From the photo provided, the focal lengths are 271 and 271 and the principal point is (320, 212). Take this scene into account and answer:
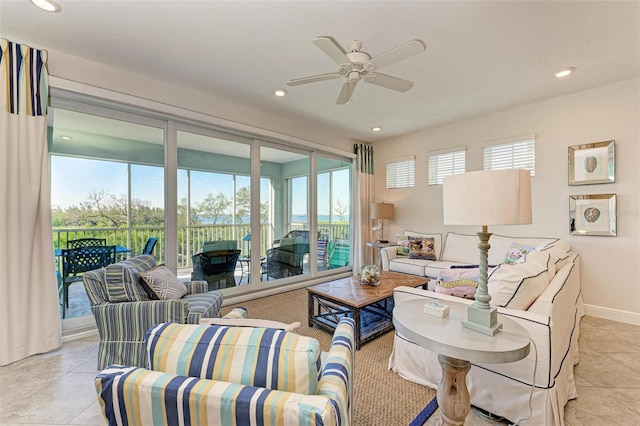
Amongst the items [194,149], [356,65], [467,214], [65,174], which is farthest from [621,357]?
[65,174]

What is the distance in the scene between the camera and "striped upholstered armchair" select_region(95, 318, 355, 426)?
0.68m

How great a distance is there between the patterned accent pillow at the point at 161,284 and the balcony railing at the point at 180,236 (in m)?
0.94

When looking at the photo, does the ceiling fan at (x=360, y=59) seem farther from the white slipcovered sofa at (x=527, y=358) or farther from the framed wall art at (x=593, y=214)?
the framed wall art at (x=593, y=214)

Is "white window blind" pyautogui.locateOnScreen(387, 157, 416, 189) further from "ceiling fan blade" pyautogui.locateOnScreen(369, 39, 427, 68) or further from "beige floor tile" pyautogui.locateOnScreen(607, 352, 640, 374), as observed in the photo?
"beige floor tile" pyautogui.locateOnScreen(607, 352, 640, 374)

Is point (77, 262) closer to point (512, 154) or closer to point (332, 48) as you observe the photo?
point (332, 48)

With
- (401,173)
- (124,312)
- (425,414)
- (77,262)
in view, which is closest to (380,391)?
(425,414)

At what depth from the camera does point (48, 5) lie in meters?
1.94

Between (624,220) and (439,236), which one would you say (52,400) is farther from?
(624,220)

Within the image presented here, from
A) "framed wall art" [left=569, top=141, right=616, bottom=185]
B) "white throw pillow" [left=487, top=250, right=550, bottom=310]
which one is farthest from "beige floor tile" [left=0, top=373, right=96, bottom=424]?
"framed wall art" [left=569, top=141, right=616, bottom=185]

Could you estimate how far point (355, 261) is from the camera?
5.40 meters

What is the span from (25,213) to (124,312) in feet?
4.44

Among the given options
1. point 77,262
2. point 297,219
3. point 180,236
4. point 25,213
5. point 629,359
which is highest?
point 25,213

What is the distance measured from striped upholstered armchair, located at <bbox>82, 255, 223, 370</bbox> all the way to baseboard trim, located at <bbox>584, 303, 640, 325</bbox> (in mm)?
4325

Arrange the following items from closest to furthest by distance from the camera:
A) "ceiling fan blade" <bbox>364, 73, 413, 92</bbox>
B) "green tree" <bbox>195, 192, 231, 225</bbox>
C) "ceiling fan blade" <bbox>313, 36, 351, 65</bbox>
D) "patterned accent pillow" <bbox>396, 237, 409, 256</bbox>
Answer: "ceiling fan blade" <bbox>313, 36, 351, 65</bbox>, "ceiling fan blade" <bbox>364, 73, 413, 92</bbox>, "green tree" <bbox>195, 192, 231, 225</bbox>, "patterned accent pillow" <bbox>396, 237, 409, 256</bbox>
